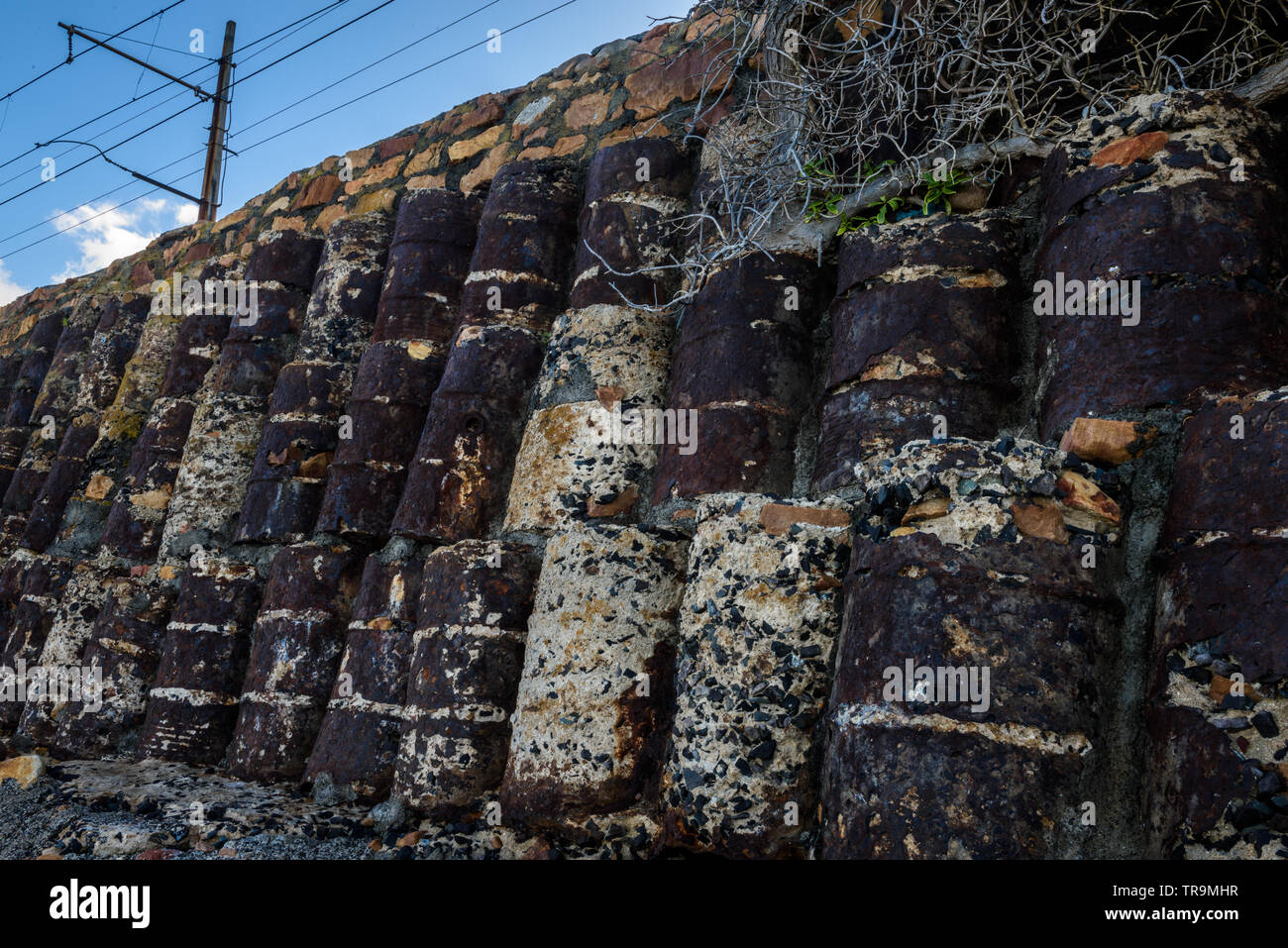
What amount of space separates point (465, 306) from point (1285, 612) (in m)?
2.27

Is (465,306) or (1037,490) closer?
(1037,490)

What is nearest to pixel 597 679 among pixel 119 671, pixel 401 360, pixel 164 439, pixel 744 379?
pixel 744 379

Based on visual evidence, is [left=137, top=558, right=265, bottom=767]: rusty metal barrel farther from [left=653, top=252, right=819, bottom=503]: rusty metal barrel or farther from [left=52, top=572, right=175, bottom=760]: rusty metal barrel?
[left=653, top=252, right=819, bottom=503]: rusty metal barrel

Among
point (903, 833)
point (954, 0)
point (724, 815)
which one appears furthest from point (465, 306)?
point (903, 833)

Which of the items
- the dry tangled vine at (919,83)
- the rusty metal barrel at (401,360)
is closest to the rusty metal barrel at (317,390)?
the rusty metal barrel at (401,360)

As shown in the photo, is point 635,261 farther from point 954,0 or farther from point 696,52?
point 954,0

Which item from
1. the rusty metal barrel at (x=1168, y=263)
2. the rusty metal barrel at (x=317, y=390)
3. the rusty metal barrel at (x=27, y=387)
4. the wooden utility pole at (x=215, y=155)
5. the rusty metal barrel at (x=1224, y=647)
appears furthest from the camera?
the wooden utility pole at (x=215, y=155)

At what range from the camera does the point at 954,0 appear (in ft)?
7.17

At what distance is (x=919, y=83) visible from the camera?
7.63ft

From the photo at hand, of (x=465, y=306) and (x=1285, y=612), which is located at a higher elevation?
(x=465, y=306)

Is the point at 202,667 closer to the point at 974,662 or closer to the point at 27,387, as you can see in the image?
the point at 974,662

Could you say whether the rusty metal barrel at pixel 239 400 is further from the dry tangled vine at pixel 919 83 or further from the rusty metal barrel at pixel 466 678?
the dry tangled vine at pixel 919 83

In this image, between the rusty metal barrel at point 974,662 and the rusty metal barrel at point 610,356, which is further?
the rusty metal barrel at point 610,356

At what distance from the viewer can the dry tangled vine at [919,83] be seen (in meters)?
2.02
